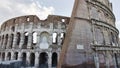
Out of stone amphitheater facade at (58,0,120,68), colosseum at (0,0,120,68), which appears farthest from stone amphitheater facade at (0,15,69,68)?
stone amphitheater facade at (58,0,120,68)

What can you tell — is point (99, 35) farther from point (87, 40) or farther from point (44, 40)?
point (44, 40)

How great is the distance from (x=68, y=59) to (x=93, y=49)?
123 inches

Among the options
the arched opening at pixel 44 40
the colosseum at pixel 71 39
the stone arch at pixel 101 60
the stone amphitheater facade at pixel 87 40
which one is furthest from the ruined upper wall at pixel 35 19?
the stone arch at pixel 101 60

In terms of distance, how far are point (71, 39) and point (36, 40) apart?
880 cm

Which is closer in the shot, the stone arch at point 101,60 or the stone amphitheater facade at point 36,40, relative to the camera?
the stone arch at point 101,60

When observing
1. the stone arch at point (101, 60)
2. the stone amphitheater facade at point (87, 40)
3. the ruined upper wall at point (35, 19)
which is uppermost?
the ruined upper wall at point (35, 19)

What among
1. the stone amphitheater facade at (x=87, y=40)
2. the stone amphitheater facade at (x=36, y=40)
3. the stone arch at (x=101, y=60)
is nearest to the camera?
the stone amphitheater facade at (x=87, y=40)

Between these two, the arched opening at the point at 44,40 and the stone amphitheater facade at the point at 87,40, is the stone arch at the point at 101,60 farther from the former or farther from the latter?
the arched opening at the point at 44,40

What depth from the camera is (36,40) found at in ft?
59.1

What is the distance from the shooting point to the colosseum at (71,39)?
34.0 ft

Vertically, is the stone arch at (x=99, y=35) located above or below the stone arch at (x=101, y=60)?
above

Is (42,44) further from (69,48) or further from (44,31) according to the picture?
(69,48)

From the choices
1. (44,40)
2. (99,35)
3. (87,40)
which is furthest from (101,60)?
(44,40)

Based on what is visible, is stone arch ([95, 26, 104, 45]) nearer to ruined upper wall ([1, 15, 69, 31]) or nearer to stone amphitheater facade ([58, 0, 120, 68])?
stone amphitheater facade ([58, 0, 120, 68])
